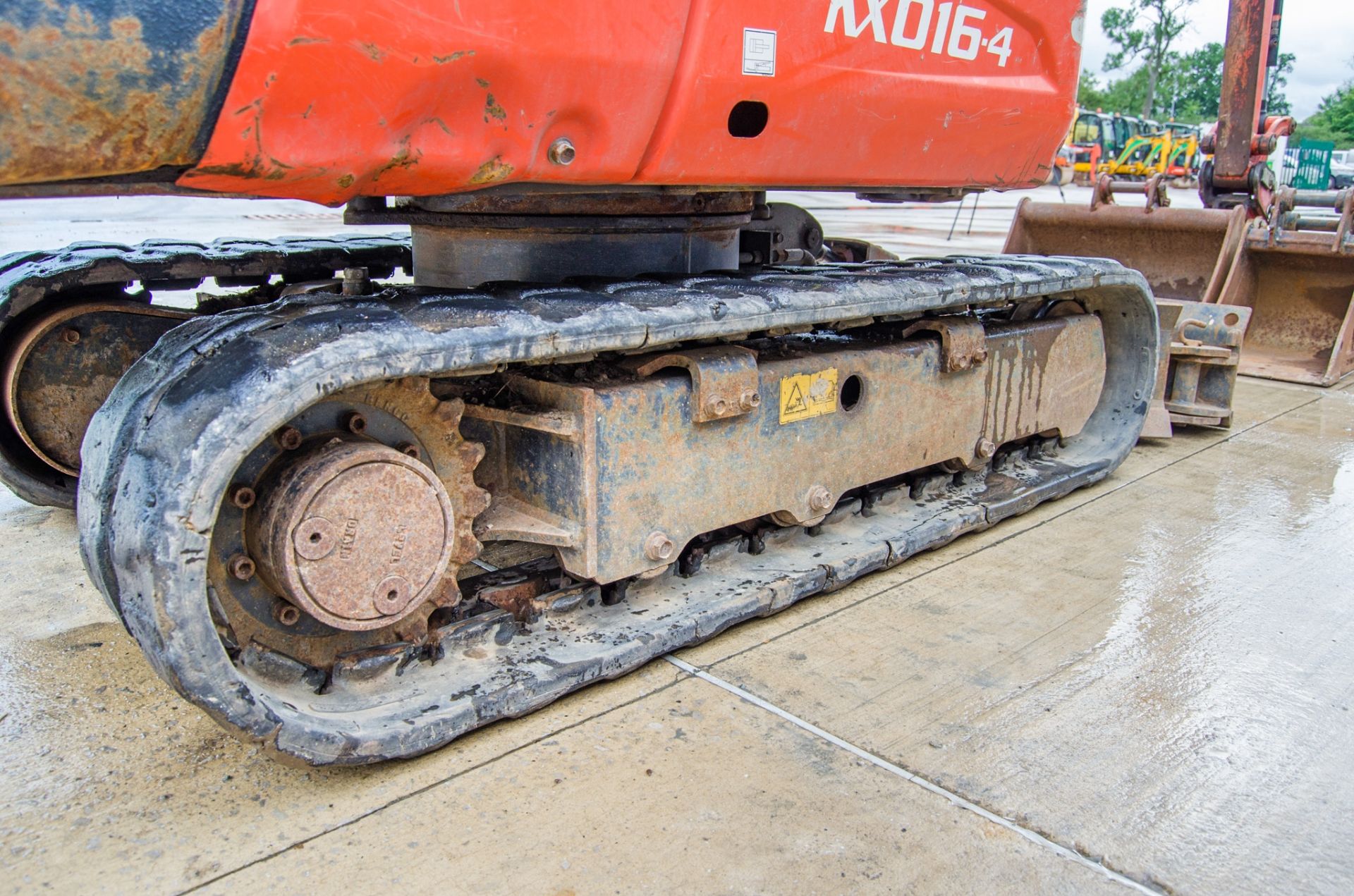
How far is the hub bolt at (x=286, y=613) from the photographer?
2.41 m

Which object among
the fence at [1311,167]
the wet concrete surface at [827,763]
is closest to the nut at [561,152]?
the wet concrete surface at [827,763]

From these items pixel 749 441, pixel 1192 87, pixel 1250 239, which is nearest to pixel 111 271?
pixel 749 441

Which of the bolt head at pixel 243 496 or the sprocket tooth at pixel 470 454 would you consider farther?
the sprocket tooth at pixel 470 454

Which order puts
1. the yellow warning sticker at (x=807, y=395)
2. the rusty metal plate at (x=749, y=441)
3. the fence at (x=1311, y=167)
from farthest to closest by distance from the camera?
the fence at (x=1311, y=167) → the yellow warning sticker at (x=807, y=395) → the rusty metal plate at (x=749, y=441)

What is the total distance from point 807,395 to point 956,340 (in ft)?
2.36

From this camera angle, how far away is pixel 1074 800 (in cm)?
229

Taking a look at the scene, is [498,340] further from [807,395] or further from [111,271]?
[111,271]

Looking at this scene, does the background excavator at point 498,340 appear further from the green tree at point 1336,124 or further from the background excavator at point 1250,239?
the green tree at point 1336,124

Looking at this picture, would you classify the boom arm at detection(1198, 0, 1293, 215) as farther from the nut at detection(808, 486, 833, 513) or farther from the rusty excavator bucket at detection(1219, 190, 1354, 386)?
the nut at detection(808, 486, 833, 513)

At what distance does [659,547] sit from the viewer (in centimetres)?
287

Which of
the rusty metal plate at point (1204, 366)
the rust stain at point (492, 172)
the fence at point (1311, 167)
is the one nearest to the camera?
the rust stain at point (492, 172)

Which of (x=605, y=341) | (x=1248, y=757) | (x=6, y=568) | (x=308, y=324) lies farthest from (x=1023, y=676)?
(x=6, y=568)

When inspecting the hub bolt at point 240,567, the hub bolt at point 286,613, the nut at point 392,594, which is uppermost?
the hub bolt at point 240,567

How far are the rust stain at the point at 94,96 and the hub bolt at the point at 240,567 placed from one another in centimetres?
82
